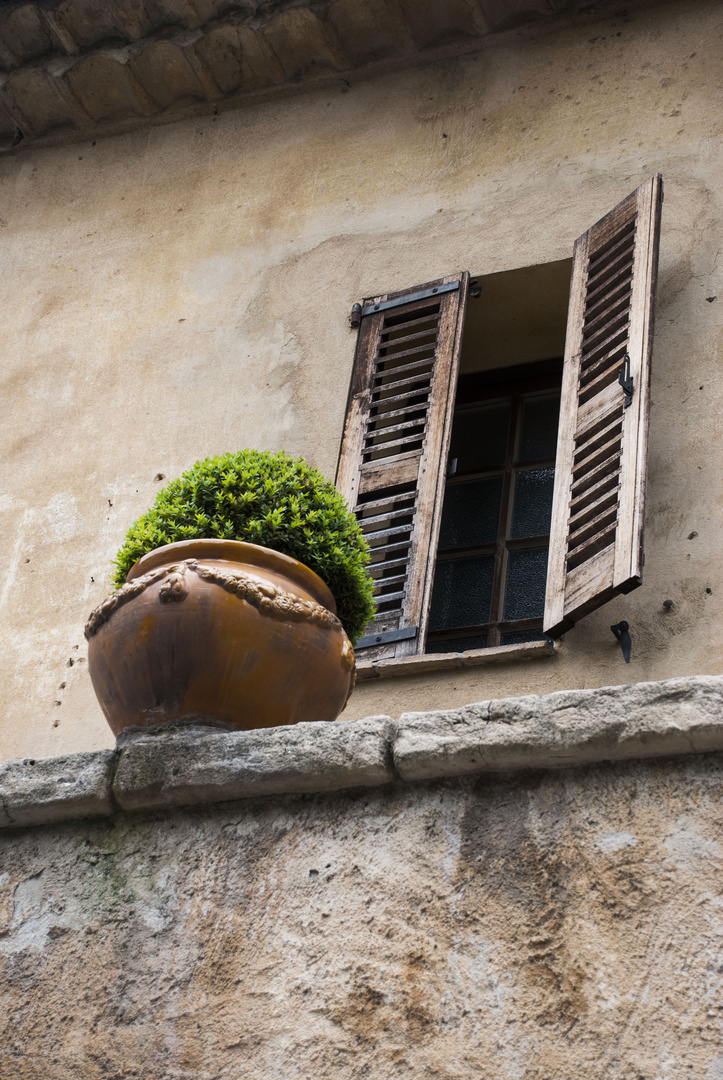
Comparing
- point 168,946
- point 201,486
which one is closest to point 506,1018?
point 168,946

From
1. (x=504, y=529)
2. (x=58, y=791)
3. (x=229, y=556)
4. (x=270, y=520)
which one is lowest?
(x=58, y=791)

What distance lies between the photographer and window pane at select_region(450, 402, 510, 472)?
5598 mm

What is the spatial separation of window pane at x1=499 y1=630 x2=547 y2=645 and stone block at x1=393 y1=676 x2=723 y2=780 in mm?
2161

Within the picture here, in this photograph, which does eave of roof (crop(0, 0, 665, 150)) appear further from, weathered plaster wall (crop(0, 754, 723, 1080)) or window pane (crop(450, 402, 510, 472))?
weathered plaster wall (crop(0, 754, 723, 1080))

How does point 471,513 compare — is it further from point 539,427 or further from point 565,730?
point 565,730

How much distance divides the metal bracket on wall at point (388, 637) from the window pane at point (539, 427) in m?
1.25

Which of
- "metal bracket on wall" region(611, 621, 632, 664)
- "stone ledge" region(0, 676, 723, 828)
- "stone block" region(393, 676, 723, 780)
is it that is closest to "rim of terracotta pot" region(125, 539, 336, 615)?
"stone ledge" region(0, 676, 723, 828)

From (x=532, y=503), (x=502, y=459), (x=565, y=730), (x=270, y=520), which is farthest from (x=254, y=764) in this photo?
(x=502, y=459)

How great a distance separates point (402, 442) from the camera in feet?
16.8

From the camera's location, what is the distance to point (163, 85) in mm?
6848

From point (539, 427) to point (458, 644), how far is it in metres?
1.16

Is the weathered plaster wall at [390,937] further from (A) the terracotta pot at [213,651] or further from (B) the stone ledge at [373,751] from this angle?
(A) the terracotta pot at [213,651]

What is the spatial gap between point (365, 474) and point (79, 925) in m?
2.65

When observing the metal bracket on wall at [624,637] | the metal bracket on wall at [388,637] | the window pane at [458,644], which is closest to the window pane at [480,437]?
the window pane at [458,644]
